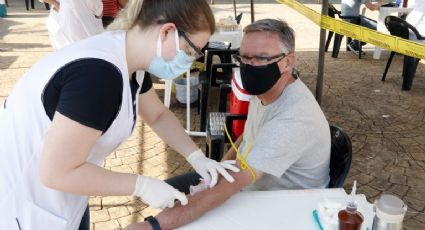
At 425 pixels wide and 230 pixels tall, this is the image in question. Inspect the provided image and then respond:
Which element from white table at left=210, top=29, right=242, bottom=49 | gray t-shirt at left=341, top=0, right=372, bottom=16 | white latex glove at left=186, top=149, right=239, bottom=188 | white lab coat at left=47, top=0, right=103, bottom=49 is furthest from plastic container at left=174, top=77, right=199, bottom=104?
gray t-shirt at left=341, top=0, right=372, bottom=16

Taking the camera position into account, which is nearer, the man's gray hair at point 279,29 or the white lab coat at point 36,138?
the white lab coat at point 36,138

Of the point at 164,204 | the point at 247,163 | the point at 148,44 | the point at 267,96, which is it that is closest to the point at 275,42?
the point at 267,96

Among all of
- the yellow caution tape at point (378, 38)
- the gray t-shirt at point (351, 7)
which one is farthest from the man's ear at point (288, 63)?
the gray t-shirt at point (351, 7)

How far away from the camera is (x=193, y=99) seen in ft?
15.2

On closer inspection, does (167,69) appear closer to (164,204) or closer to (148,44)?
(148,44)

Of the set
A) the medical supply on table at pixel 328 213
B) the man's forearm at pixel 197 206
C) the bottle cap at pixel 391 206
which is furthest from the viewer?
the man's forearm at pixel 197 206

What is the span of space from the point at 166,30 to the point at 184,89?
3358mm

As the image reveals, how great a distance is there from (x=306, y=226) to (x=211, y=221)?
32cm

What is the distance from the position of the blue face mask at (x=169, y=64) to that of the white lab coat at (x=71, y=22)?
2.69 metres

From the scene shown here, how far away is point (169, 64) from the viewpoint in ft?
4.23

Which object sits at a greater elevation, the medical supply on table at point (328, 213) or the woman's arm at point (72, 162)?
the woman's arm at point (72, 162)

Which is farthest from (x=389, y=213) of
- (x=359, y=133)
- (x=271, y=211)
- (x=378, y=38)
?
(x=359, y=133)

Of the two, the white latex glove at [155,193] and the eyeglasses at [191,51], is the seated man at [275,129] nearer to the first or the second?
the white latex glove at [155,193]

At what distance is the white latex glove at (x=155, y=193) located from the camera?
1.27 meters
